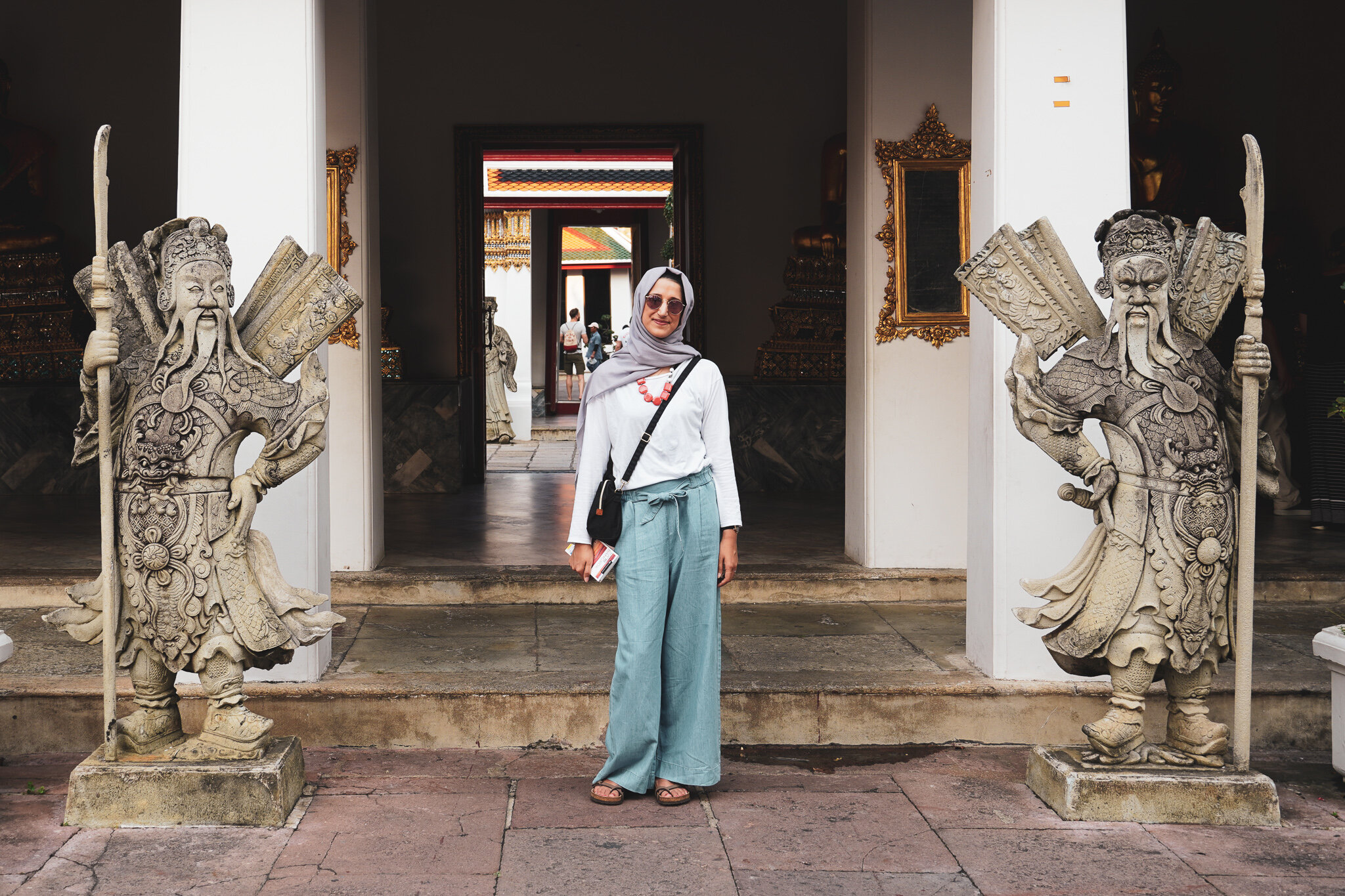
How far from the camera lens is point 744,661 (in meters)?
4.76

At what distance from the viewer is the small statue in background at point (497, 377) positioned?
51.5 ft

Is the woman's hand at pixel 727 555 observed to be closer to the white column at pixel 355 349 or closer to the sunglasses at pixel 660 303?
the sunglasses at pixel 660 303

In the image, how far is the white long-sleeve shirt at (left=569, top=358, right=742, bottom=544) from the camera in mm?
3674

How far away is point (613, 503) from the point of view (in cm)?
368

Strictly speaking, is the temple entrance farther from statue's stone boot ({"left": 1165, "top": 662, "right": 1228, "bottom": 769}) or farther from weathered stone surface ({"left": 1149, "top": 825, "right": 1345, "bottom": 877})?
weathered stone surface ({"left": 1149, "top": 825, "right": 1345, "bottom": 877})

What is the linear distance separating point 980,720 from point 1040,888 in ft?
4.11

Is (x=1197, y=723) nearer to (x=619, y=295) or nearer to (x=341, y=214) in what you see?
(x=341, y=214)

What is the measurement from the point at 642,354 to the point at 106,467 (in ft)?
5.17

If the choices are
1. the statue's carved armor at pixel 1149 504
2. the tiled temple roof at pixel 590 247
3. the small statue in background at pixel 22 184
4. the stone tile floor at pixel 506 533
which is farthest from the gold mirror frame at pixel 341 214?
the tiled temple roof at pixel 590 247

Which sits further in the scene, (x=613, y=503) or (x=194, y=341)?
(x=613, y=503)

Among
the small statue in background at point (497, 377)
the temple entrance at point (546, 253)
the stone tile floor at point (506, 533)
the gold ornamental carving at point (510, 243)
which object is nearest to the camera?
the stone tile floor at point (506, 533)

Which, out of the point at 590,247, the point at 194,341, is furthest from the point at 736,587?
the point at 590,247

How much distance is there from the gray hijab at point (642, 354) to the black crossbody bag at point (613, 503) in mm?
56

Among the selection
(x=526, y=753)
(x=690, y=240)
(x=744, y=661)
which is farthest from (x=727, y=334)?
(x=526, y=753)
